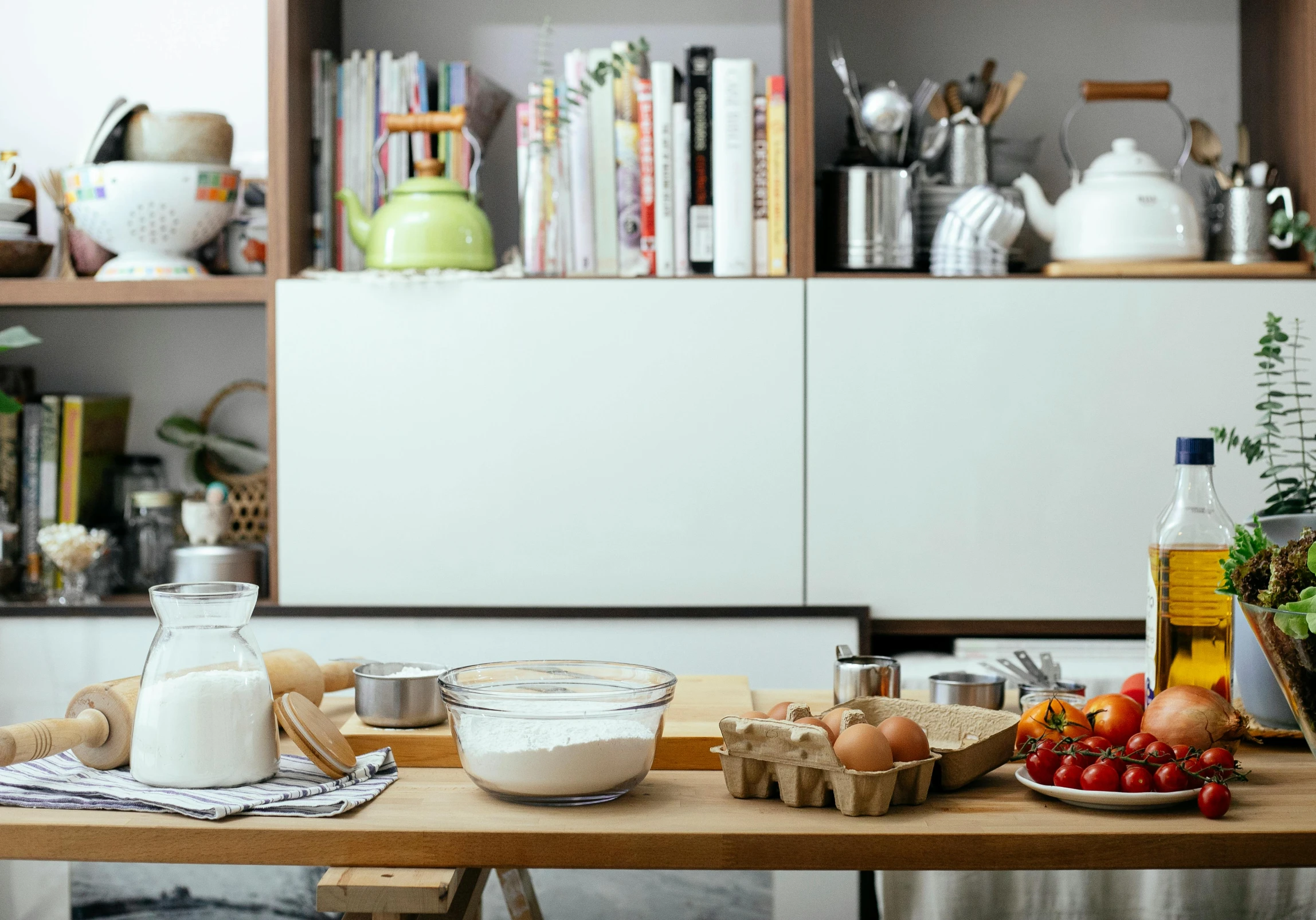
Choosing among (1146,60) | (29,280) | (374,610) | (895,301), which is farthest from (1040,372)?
(29,280)

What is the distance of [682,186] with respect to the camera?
2.01m

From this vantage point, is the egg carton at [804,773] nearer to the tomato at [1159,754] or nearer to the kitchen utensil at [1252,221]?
the tomato at [1159,754]

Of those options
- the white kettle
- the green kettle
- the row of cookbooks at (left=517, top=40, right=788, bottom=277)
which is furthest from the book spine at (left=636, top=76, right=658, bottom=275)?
the white kettle

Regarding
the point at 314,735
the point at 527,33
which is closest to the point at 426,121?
the point at 527,33

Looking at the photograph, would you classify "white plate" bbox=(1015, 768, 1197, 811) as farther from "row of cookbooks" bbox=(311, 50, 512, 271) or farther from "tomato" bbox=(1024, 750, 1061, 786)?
"row of cookbooks" bbox=(311, 50, 512, 271)

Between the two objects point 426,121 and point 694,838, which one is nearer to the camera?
point 694,838

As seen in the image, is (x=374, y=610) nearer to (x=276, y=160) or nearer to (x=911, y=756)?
(x=276, y=160)

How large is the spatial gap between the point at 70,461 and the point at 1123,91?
190cm

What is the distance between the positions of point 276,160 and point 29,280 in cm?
46

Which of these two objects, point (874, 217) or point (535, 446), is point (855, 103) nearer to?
point (874, 217)

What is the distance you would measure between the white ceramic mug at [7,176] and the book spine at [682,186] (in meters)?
1.14

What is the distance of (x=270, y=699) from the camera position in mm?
942

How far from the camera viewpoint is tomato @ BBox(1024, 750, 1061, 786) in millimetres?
943

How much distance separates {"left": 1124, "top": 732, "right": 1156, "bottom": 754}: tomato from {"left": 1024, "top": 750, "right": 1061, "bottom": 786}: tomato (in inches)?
2.1
